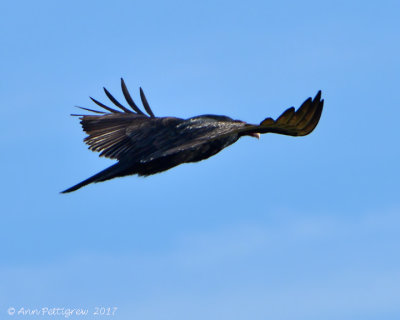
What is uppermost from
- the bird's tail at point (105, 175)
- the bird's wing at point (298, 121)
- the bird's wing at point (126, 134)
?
the bird's wing at point (126, 134)

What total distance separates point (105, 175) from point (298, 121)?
2.49 m

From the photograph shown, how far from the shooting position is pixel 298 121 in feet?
43.8

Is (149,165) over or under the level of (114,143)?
under

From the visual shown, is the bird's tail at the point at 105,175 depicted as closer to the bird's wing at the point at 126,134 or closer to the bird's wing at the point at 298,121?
the bird's wing at the point at 126,134

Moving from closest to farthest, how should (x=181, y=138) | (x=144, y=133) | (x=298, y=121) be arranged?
1. (x=298, y=121)
2. (x=181, y=138)
3. (x=144, y=133)

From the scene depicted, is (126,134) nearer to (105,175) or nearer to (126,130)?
(126,130)

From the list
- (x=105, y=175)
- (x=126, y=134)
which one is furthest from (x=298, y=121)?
(x=126, y=134)

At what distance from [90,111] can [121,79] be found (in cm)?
92

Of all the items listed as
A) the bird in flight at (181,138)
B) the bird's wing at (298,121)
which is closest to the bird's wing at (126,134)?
the bird in flight at (181,138)

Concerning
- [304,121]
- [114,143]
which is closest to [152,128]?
[114,143]

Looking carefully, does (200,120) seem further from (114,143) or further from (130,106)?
(130,106)

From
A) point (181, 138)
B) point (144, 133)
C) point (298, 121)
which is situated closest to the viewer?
point (298, 121)

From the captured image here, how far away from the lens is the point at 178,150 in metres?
13.2

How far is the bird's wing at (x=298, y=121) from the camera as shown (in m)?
13.1
